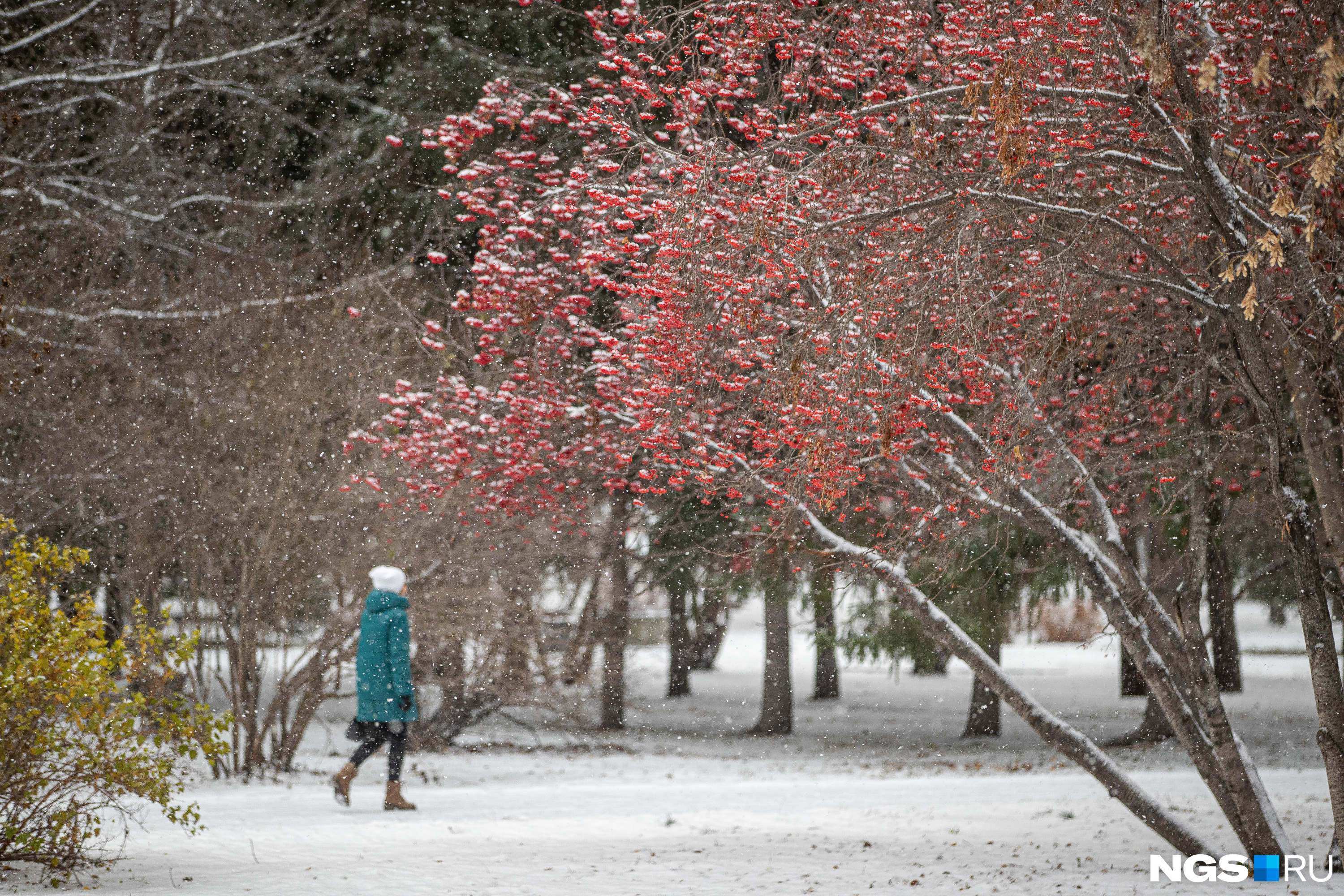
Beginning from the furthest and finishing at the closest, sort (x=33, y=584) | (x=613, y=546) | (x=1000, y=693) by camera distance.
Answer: (x=613, y=546) → (x=1000, y=693) → (x=33, y=584)

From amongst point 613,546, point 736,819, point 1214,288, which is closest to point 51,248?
point 613,546

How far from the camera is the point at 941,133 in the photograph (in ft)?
19.0

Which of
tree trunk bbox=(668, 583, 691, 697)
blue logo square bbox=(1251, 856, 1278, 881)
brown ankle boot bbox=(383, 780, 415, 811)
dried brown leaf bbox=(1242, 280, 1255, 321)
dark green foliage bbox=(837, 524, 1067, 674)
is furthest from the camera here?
tree trunk bbox=(668, 583, 691, 697)

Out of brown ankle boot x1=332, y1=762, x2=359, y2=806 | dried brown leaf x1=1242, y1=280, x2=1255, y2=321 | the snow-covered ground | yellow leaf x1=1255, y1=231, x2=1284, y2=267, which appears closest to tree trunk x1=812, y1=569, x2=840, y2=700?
the snow-covered ground

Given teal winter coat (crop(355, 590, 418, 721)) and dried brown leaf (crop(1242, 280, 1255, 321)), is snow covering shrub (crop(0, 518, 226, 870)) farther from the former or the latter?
dried brown leaf (crop(1242, 280, 1255, 321))

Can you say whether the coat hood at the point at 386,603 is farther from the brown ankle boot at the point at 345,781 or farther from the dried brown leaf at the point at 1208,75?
the dried brown leaf at the point at 1208,75

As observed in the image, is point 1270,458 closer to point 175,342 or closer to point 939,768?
point 939,768

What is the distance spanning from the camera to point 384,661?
8.34 m

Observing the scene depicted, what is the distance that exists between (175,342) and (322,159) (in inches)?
120

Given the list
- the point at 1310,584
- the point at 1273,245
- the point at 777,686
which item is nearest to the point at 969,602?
the point at 777,686

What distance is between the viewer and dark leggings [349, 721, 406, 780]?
26.9 ft

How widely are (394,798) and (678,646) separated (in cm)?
1235

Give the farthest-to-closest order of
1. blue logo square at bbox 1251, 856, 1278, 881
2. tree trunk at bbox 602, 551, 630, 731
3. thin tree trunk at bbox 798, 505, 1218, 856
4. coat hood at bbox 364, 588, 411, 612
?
tree trunk at bbox 602, 551, 630, 731 → coat hood at bbox 364, 588, 411, 612 → thin tree trunk at bbox 798, 505, 1218, 856 → blue logo square at bbox 1251, 856, 1278, 881

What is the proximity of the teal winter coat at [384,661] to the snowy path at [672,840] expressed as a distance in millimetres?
705
